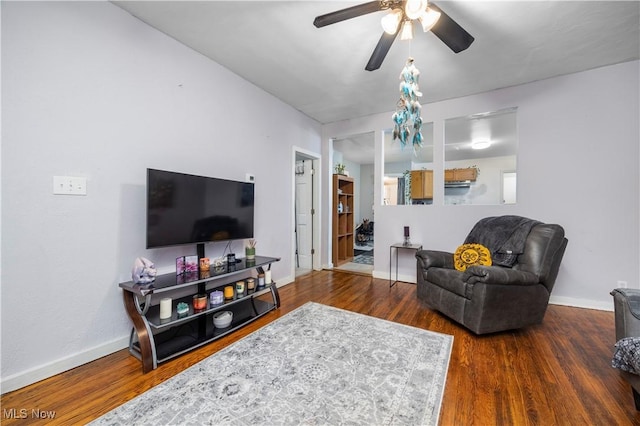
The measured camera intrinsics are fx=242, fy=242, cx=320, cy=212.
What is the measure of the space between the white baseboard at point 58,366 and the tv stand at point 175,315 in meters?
0.11

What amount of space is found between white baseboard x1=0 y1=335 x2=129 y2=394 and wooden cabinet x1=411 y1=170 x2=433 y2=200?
4002 mm

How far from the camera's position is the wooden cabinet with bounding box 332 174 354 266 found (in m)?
4.74

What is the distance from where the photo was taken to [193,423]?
3.99ft

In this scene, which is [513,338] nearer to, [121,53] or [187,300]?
[187,300]

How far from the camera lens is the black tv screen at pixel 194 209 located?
1.86 metres

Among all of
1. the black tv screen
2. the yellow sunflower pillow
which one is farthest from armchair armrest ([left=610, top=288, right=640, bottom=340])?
the black tv screen

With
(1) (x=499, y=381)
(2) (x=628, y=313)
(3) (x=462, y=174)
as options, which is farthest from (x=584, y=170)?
(3) (x=462, y=174)

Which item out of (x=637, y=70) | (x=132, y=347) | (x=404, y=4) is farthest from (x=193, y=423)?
(x=637, y=70)

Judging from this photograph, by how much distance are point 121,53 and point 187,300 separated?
2080 millimetres

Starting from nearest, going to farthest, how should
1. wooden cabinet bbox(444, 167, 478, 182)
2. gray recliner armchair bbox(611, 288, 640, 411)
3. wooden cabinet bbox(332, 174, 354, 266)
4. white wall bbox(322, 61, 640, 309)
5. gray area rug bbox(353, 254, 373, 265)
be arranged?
gray recliner armchair bbox(611, 288, 640, 411) < white wall bbox(322, 61, 640, 309) < wooden cabinet bbox(332, 174, 354, 266) < gray area rug bbox(353, 254, 373, 265) < wooden cabinet bbox(444, 167, 478, 182)

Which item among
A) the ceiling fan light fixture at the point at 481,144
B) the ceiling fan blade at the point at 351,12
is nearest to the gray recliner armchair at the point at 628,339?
the ceiling fan blade at the point at 351,12

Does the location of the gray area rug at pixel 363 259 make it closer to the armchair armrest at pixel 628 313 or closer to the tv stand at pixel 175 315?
the tv stand at pixel 175 315

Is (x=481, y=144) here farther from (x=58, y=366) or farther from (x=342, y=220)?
(x=58, y=366)

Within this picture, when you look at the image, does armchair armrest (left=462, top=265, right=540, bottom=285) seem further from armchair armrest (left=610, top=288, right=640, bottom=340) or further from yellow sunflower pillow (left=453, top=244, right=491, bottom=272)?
armchair armrest (left=610, top=288, right=640, bottom=340)
